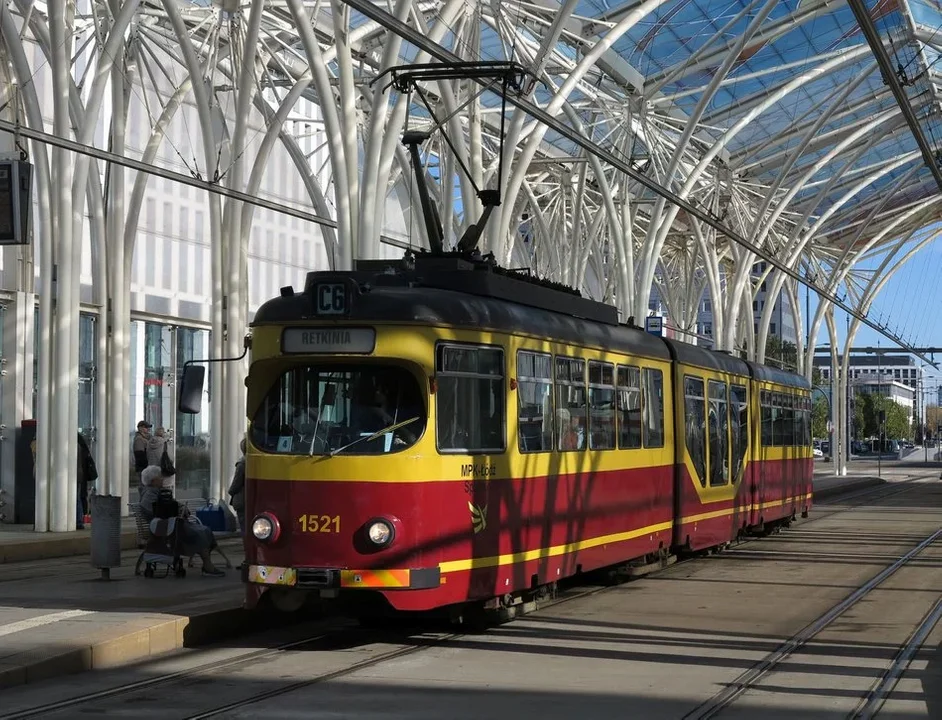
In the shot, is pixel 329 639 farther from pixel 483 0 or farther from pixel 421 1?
pixel 421 1

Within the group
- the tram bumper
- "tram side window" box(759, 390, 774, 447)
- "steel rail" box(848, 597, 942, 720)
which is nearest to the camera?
"steel rail" box(848, 597, 942, 720)

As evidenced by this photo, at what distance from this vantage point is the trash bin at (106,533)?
Result: 627 inches

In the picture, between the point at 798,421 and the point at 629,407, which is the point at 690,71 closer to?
the point at 798,421

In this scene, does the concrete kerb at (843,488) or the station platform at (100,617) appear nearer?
the station platform at (100,617)

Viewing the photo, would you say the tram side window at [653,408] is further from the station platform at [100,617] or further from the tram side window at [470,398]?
the station platform at [100,617]

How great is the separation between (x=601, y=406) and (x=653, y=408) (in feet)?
7.92

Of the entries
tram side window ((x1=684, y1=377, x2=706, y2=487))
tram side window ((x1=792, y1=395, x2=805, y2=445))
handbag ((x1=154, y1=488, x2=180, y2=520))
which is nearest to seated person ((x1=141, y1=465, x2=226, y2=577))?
A: handbag ((x1=154, y1=488, x2=180, y2=520))

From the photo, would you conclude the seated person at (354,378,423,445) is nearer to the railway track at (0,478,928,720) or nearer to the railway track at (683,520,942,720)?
the railway track at (0,478,928,720)

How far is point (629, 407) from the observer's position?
56.4 ft

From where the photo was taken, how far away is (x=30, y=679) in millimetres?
10484

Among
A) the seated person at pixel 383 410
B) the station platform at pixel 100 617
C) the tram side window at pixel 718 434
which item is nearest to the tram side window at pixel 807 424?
the tram side window at pixel 718 434

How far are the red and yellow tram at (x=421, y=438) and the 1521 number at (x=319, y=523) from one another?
0.05 ft

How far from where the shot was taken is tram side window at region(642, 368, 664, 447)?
17969mm

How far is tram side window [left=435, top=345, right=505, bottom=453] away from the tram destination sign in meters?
0.63
